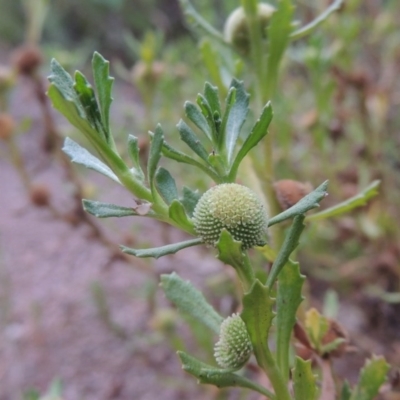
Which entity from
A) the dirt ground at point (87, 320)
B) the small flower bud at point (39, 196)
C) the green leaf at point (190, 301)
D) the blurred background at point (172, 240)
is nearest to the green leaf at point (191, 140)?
the green leaf at point (190, 301)

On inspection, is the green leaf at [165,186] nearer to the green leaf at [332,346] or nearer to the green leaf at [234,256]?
the green leaf at [234,256]

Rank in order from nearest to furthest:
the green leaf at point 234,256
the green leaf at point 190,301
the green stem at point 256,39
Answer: the green leaf at point 234,256 < the green leaf at point 190,301 < the green stem at point 256,39

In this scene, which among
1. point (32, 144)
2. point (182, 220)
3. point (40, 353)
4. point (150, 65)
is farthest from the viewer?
point (32, 144)

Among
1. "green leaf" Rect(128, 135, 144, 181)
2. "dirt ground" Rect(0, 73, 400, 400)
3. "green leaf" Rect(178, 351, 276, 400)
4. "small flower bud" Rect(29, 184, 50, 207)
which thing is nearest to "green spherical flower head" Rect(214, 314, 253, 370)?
"green leaf" Rect(178, 351, 276, 400)

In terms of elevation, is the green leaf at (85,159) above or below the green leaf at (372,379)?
above

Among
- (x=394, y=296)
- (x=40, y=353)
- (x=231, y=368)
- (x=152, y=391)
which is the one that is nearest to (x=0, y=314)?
(x=40, y=353)

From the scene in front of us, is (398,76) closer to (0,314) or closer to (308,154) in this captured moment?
(308,154)

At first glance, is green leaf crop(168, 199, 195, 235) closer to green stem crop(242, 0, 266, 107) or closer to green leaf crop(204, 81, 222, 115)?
green leaf crop(204, 81, 222, 115)
